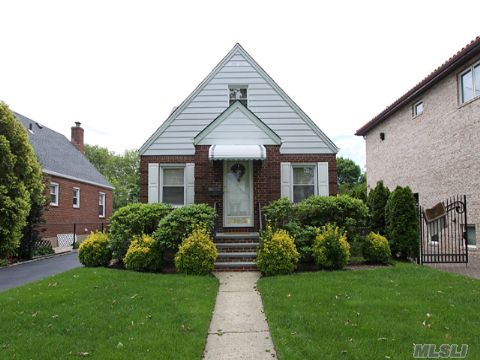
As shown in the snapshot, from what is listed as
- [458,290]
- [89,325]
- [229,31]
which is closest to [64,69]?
[229,31]

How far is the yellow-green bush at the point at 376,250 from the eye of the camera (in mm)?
9969

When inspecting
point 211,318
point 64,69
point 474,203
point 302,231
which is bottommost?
point 211,318

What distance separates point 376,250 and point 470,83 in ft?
23.7

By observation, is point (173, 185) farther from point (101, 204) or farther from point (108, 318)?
point (101, 204)

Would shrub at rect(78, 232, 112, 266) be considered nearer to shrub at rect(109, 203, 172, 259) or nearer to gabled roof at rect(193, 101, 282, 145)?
shrub at rect(109, 203, 172, 259)

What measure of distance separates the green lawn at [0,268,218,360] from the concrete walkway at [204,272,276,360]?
171 mm

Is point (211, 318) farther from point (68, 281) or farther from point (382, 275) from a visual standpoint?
point (382, 275)

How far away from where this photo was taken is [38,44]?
11359mm

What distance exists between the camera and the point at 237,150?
11531 millimetres

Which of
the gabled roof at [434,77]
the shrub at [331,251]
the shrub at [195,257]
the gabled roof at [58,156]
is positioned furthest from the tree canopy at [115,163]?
the shrub at [331,251]

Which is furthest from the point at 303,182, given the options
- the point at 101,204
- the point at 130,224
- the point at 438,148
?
the point at 101,204

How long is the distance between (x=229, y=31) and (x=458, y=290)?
1172 centimetres

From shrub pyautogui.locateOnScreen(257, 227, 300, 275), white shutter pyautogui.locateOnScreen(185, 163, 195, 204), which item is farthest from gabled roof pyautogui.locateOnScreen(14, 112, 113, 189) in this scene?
shrub pyautogui.locateOnScreen(257, 227, 300, 275)

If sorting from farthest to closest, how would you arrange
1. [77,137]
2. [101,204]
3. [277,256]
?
1. [77,137]
2. [101,204]
3. [277,256]
